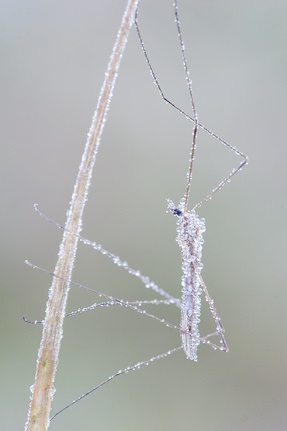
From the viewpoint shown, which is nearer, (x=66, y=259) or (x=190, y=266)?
(x=66, y=259)

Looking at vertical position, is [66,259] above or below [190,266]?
below

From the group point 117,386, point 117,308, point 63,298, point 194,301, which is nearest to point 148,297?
point 117,308

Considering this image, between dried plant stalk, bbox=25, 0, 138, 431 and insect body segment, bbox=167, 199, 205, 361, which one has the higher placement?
insect body segment, bbox=167, 199, 205, 361

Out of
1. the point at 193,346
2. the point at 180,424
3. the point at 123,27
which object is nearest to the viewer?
the point at 123,27

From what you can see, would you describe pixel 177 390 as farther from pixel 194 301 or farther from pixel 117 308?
pixel 194 301

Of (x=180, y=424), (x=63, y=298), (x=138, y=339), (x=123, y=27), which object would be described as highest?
(x=138, y=339)

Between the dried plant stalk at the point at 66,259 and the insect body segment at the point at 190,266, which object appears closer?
the dried plant stalk at the point at 66,259

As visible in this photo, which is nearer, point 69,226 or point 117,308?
point 69,226

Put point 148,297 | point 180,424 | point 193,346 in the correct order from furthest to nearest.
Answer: point 148,297 < point 180,424 < point 193,346
